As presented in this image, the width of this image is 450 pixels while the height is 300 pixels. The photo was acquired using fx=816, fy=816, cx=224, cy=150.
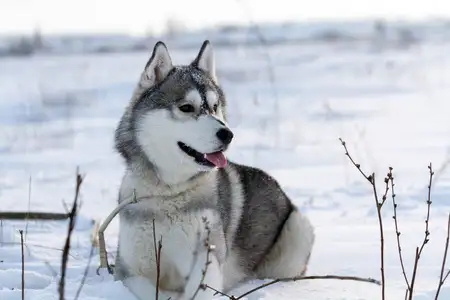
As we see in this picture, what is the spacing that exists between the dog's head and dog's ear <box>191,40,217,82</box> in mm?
123

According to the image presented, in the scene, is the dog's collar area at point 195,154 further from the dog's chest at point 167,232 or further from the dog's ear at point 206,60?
the dog's ear at point 206,60

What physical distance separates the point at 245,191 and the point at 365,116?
9368 millimetres

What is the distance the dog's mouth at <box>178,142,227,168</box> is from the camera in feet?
13.4

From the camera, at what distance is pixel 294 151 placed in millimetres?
10398

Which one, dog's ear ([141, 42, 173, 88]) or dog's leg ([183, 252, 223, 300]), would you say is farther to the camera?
dog's ear ([141, 42, 173, 88])

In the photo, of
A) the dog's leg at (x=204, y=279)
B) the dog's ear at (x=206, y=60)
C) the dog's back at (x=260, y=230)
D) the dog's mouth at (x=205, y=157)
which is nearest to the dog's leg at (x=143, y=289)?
the dog's leg at (x=204, y=279)

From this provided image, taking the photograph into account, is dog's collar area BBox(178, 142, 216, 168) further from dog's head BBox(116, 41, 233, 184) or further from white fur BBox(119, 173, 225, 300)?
white fur BBox(119, 173, 225, 300)

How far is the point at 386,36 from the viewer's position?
35469 mm

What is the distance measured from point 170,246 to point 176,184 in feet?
1.10

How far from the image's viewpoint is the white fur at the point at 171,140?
4.05 m

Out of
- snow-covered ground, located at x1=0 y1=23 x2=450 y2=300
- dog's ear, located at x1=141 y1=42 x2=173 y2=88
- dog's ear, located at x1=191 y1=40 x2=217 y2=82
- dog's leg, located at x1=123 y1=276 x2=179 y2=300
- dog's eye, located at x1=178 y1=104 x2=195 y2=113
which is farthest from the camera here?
snow-covered ground, located at x1=0 y1=23 x2=450 y2=300

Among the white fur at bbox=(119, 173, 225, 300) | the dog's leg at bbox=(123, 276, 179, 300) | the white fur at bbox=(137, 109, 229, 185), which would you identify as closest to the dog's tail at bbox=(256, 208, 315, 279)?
the white fur at bbox=(119, 173, 225, 300)

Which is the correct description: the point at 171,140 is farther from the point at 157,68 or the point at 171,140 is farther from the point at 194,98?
the point at 157,68

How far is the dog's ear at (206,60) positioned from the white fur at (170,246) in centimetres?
77
